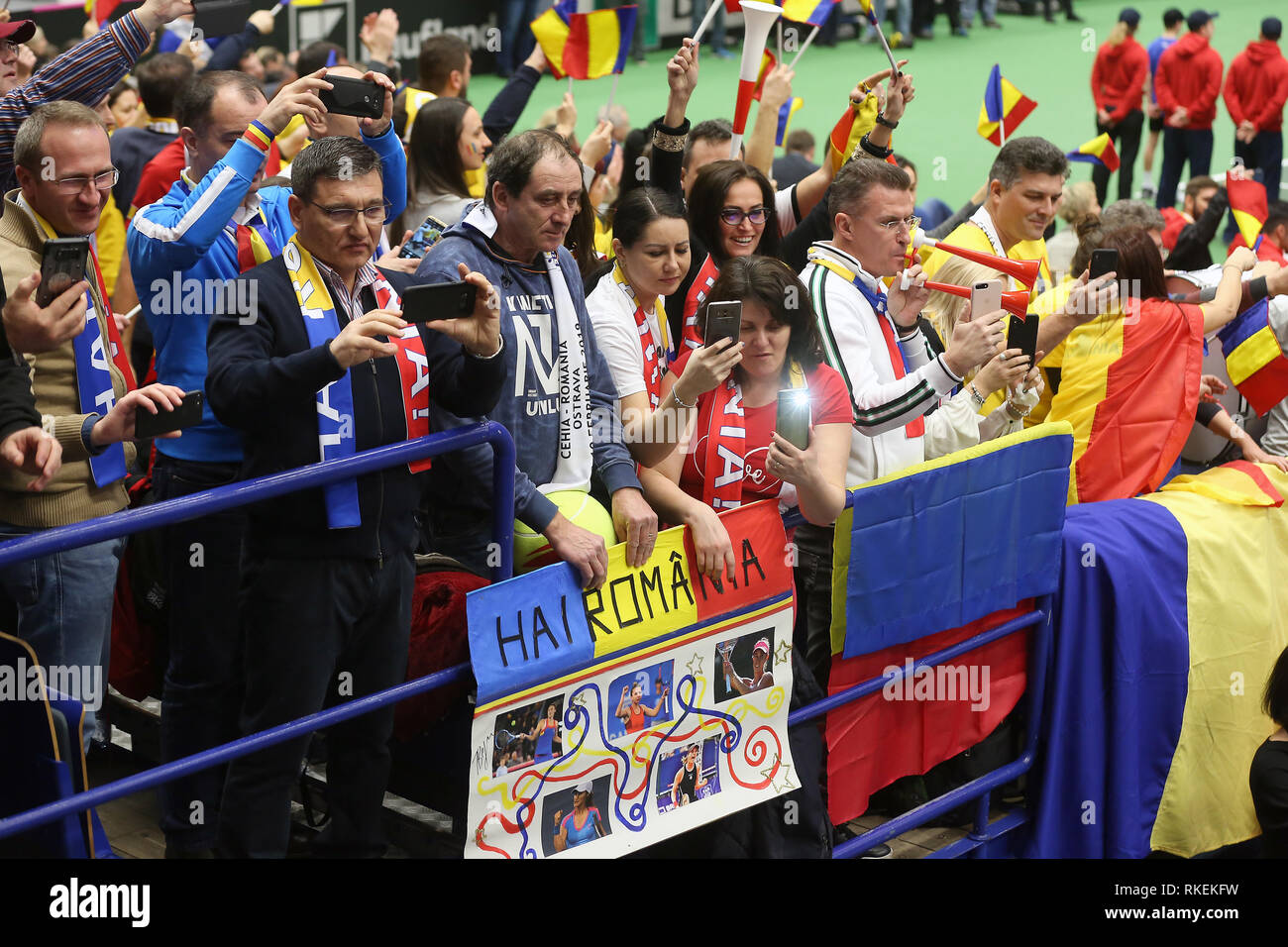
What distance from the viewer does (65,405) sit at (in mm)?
3590

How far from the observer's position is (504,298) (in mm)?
3650

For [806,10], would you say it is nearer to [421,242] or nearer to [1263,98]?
[421,242]

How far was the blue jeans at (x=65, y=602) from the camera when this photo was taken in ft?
11.5

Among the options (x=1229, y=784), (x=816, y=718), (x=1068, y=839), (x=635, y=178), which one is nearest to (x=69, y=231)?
(x=816, y=718)

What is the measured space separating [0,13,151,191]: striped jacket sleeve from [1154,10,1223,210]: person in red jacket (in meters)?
12.1

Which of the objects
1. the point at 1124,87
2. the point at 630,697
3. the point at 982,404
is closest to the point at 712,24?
the point at 1124,87

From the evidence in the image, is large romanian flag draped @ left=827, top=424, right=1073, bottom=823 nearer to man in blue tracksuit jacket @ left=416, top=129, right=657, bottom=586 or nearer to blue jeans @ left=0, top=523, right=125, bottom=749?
man in blue tracksuit jacket @ left=416, top=129, right=657, bottom=586

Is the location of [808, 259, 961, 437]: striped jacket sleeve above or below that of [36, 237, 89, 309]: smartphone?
below

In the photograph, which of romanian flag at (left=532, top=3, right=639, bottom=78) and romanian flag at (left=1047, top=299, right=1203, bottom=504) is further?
romanian flag at (left=532, top=3, right=639, bottom=78)

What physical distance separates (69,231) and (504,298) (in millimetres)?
1082

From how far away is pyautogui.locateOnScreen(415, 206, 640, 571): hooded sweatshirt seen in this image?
3.56 metres

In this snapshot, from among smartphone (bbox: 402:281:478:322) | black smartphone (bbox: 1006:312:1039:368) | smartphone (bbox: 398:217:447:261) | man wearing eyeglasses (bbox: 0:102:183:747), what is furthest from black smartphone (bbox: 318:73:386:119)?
black smartphone (bbox: 1006:312:1039:368)

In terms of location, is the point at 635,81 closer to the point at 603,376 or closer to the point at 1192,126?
the point at 1192,126

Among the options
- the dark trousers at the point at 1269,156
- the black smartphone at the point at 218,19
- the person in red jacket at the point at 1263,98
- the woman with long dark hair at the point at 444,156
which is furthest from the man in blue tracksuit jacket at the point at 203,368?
the dark trousers at the point at 1269,156
